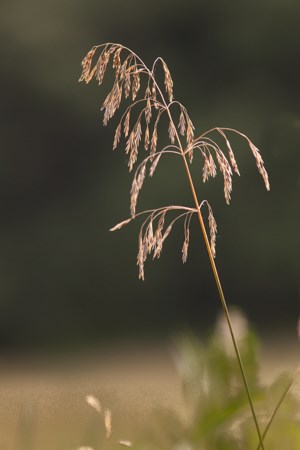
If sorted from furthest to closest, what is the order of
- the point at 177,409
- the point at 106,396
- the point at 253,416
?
the point at 106,396 < the point at 177,409 < the point at 253,416

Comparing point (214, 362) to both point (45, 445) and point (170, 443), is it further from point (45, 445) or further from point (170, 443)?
point (45, 445)

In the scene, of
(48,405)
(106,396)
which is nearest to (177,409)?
(106,396)

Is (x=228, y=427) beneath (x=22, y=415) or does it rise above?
above

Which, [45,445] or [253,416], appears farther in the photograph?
[45,445]

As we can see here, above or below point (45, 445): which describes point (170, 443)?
above

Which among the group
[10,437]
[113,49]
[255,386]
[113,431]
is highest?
[113,49]

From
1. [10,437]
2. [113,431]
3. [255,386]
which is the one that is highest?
[255,386]

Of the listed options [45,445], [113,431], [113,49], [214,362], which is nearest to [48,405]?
[45,445]

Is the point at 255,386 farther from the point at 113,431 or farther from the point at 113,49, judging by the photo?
the point at 113,49

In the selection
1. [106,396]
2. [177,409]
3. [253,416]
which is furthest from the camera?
[106,396]
